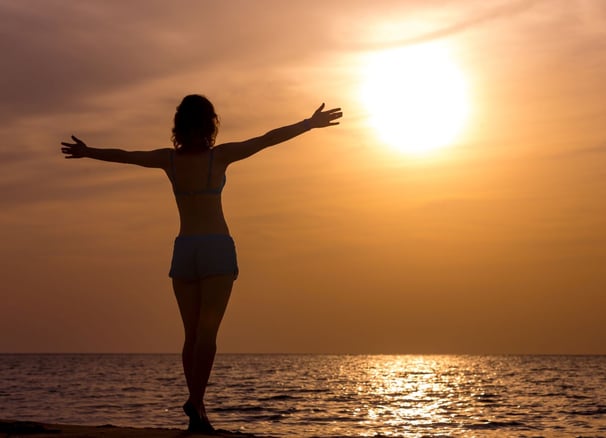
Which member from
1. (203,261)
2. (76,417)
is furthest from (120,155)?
(76,417)

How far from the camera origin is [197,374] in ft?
23.4

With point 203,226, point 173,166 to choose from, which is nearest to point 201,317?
point 203,226

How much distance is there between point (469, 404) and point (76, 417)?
16.0m

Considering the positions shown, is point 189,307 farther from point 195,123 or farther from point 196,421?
point 195,123

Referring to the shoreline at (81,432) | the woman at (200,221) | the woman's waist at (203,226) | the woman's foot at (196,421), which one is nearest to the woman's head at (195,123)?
the woman at (200,221)

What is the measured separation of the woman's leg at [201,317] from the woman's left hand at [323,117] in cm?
144

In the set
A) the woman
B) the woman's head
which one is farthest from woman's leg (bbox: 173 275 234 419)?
the woman's head

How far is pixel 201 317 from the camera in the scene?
23.1ft

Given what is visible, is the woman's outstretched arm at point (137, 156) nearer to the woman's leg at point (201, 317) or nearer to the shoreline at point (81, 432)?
the woman's leg at point (201, 317)

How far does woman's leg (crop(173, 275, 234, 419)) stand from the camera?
7023mm

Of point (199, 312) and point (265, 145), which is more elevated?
point (265, 145)

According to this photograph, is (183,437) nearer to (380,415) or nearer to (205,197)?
(205,197)

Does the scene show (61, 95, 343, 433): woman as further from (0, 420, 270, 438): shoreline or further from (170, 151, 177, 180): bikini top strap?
(0, 420, 270, 438): shoreline

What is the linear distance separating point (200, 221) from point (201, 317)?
0.77m
